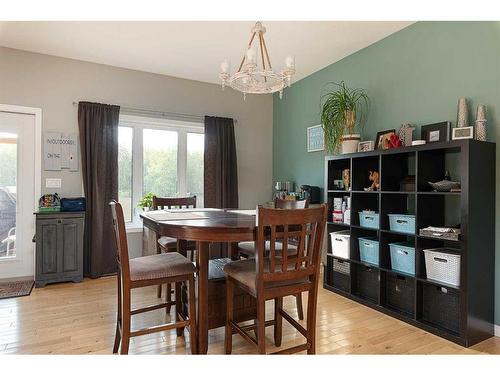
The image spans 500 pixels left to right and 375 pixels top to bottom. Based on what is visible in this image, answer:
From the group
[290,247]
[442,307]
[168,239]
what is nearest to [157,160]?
[168,239]

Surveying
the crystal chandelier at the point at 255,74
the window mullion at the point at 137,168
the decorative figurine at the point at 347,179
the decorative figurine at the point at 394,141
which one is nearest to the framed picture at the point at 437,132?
the decorative figurine at the point at 394,141

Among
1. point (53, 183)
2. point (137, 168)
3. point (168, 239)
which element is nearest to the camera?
point (168, 239)

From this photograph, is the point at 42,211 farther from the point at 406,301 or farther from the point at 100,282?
the point at 406,301

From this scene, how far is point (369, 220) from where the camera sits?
290 centimetres

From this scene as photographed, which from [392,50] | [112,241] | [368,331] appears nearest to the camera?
[368,331]

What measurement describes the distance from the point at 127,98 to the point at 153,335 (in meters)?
2.96

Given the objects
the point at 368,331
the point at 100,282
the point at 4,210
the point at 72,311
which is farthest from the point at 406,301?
the point at 4,210

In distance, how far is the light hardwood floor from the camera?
6.77 feet

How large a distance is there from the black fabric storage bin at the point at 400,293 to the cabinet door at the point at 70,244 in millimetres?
3198

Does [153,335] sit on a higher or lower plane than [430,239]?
lower

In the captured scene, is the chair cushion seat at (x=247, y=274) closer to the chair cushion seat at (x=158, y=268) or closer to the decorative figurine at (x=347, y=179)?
the chair cushion seat at (x=158, y=268)

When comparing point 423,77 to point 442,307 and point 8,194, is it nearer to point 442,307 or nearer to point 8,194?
point 442,307

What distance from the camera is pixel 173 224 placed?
182 cm
